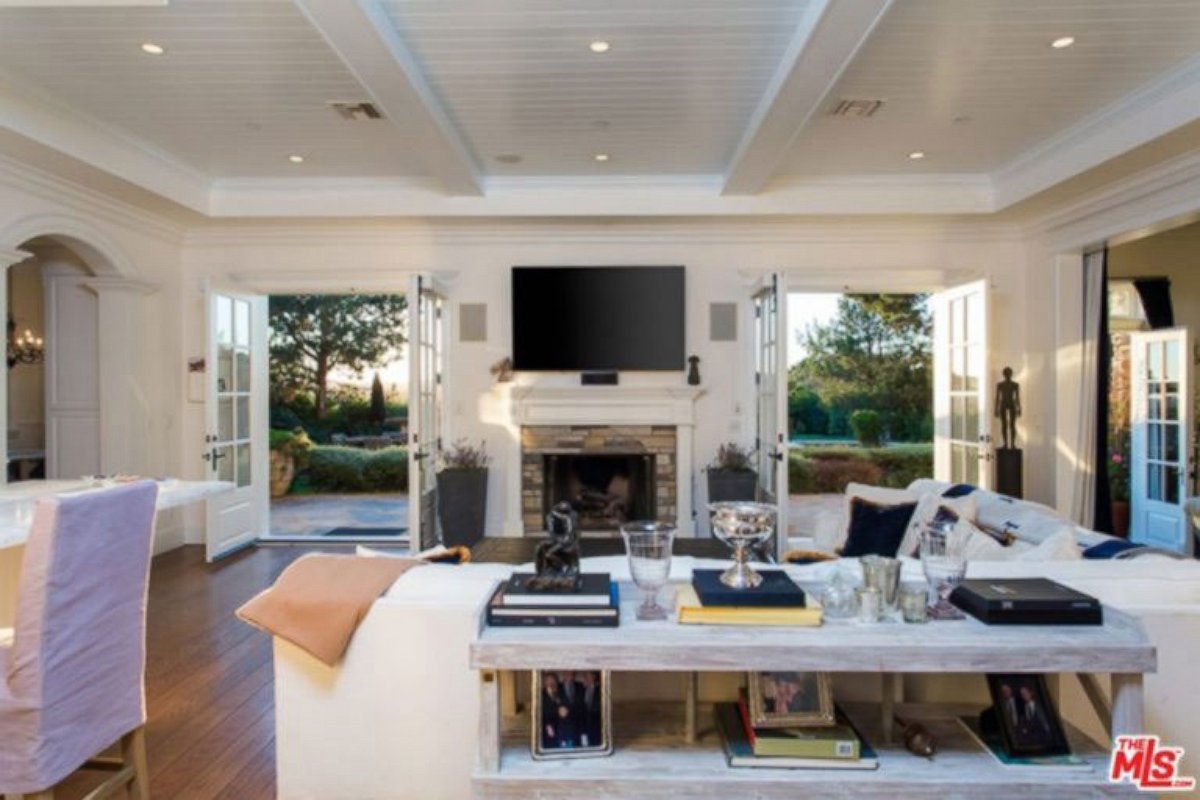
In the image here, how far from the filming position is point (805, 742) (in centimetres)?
156

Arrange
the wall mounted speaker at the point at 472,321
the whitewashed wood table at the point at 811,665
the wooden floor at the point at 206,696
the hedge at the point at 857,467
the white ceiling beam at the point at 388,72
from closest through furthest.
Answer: the whitewashed wood table at the point at 811,665
the wooden floor at the point at 206,696
the white ceiling beam at the point at 388,72
the wall mounted speaker at the point at 472,321
the hedge at the point at 857,467

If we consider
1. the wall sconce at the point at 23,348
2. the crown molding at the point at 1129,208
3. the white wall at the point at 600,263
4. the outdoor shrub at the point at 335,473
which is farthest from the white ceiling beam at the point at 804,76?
the outdoor shrub at the point at 335,473

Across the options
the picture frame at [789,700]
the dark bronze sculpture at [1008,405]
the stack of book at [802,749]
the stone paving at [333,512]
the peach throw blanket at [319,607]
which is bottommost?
the stone paving at [333,512]

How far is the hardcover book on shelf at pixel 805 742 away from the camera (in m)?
1.53

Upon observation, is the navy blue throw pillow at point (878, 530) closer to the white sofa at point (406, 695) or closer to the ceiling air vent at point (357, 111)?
the white sofa at point (406, 695)

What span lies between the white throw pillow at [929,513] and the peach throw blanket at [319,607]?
231 cm

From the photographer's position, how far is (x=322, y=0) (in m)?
2.53

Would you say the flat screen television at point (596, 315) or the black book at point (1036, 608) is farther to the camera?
the flat screen television at point (596, 315)

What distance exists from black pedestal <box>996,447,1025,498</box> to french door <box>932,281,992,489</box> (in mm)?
83

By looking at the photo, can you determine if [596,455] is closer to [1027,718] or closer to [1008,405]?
[1008,405]

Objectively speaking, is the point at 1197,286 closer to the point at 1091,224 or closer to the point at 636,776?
the point at 1091,224

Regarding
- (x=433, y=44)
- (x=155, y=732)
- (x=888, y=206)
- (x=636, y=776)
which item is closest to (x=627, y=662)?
(x=636, y=776)

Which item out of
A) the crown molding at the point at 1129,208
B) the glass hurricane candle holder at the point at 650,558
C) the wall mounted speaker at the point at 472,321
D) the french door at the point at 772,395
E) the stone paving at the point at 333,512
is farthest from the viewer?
the stone paving at the point at 333,512

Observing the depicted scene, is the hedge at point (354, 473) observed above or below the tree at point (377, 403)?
below
